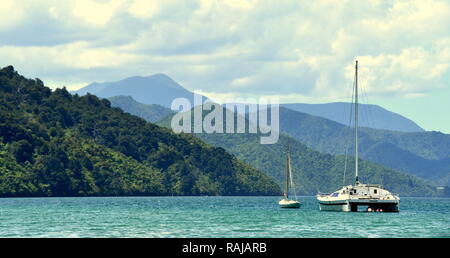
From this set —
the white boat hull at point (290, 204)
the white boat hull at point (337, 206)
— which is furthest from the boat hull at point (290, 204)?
the white boat hull at point (337, 206)

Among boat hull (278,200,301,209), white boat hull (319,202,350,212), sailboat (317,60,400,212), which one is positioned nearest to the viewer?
sailboat (317,60,400,212)

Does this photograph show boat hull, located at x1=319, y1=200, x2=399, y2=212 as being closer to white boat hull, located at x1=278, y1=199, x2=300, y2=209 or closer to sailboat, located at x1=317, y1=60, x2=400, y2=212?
sailboat, located at x1=317, y1=60, x2=400, y2=212

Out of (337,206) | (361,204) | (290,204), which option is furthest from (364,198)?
(290,204)

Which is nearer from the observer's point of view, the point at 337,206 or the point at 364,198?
the point at 364,198

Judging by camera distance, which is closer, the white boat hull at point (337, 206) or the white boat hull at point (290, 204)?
the white boat hull at point (337, 206)

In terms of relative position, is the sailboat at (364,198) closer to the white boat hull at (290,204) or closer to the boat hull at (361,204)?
the boat hull at (361,204)

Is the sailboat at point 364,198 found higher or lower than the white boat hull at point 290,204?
higher

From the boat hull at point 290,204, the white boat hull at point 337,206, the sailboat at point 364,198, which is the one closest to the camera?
the sailboat at point 364,198

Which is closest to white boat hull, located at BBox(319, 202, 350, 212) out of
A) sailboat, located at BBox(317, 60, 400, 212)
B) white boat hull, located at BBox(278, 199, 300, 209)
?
sailboat, located at BBox(317, 60, 400, 212)

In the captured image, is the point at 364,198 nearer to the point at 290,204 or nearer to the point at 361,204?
the point at 361,204

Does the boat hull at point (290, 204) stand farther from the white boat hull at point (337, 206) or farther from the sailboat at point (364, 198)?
the sailboat at point (364, 198)

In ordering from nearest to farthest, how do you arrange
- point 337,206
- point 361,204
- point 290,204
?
point 361,204 < point 337,206 < point 290,204

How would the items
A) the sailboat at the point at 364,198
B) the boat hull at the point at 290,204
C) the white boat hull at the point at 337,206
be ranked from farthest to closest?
the boat hull at the point at 290,204
the white boat hull at the point at 337,206
the sailboat at the point at 364,198
